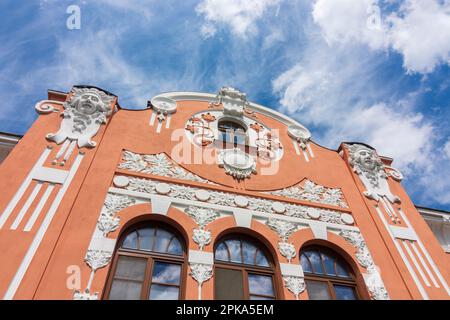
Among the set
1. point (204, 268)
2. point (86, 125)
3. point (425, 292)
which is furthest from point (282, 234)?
point (86, 125)

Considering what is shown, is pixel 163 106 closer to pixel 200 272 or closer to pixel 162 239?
pixel 162 239

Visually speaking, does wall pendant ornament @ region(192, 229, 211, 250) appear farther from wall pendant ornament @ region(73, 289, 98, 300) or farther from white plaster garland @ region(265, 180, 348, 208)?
white plaster garland @ region(265, 180, 348, 208)

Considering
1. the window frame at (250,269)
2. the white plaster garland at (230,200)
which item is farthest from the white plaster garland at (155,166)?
the window frame at (250,269)

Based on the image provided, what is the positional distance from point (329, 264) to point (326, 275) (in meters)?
0.37

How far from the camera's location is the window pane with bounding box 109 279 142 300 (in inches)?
233

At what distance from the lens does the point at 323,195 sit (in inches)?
357

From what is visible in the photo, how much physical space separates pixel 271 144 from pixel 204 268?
16.0 ft

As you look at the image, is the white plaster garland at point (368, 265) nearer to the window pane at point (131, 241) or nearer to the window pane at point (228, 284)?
the window pane at point (228, 284)

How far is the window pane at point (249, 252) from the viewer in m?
7.21

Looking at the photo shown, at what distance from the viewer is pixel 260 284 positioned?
22.6 feet

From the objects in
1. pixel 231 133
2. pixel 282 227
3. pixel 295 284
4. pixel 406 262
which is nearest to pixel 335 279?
pixel 295 284

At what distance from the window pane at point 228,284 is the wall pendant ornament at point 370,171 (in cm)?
459

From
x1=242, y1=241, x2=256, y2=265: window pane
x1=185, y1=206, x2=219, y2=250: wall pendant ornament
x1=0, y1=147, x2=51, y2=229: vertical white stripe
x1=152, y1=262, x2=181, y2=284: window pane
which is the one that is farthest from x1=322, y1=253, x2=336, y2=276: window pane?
x1=0, y1=147, x2=51, y2=229: vertical white stripe

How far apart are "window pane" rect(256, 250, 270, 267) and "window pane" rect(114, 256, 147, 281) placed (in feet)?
7.61
